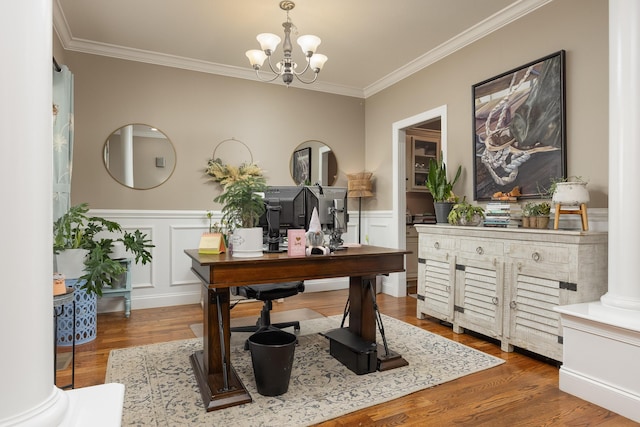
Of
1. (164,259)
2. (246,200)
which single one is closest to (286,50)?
(246,200)

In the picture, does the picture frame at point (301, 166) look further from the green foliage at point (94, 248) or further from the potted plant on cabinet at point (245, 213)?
the potted plant on cabinet at point (245, 213)

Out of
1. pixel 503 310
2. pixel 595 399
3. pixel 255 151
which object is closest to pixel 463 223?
pixel 503 310

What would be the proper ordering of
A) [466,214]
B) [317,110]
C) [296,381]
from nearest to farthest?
[296,381] → [466,214] → [317,110]

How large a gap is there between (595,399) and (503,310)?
2.81 feet

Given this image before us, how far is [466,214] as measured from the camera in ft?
11.3

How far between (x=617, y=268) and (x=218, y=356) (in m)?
2.34

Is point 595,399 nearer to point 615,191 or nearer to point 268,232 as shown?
point 615,191

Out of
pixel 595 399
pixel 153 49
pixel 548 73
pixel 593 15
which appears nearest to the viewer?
pixel 595 399

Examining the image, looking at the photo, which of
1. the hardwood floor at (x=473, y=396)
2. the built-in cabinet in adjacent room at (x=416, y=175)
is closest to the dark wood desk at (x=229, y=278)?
the hardwood floor at (x=473, y=396)

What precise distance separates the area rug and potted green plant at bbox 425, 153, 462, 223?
3.76 feet

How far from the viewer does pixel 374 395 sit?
86.0 inches

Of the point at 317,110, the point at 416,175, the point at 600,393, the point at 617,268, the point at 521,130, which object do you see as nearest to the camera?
the point at 600,393

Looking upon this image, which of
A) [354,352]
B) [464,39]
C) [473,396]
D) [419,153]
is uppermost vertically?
[464,39]

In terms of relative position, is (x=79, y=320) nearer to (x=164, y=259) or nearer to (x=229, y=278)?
(x=164, y=259)
